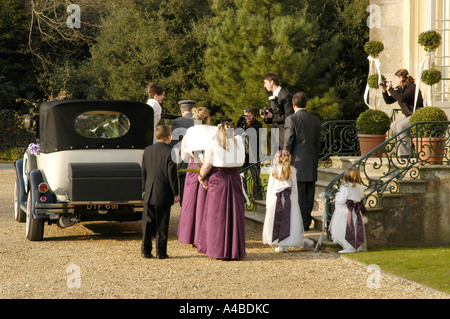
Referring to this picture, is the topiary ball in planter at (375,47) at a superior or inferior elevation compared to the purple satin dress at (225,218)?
superior

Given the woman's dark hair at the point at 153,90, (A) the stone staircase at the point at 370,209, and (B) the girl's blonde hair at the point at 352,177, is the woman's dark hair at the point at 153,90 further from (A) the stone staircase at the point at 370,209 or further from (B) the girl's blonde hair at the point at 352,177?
(B) the girl's blonde hair at the point at 352,177

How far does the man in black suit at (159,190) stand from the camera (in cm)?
826

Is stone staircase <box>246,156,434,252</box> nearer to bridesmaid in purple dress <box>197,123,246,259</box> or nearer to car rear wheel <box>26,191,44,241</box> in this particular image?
bridesmaid in purple dress <box>197,123,246,259</box>

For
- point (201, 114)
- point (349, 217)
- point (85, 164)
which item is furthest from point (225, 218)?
point (85, 164)

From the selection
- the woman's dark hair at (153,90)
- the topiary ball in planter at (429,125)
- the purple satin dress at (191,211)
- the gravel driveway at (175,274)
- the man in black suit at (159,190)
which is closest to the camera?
the gravel driveway at (175,274)

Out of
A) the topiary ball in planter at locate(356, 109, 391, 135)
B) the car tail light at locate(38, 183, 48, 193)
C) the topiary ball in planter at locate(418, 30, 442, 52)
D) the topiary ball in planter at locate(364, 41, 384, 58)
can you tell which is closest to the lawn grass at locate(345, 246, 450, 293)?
the topiary ball in planter at locate(356, 109, 391, 135)

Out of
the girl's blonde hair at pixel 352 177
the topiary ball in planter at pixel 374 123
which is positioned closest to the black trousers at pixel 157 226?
the girl's blonde hair at pixel 352 177

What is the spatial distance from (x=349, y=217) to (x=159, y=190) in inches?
100

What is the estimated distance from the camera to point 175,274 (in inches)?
297

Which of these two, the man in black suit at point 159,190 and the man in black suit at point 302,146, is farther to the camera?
the man in black suit at point 302,146

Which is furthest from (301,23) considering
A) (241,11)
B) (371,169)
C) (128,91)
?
(371,169)

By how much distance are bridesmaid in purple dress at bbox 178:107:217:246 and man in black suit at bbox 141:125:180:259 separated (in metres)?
0.48

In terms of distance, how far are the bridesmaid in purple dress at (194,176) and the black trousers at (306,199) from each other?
1577 millimetres

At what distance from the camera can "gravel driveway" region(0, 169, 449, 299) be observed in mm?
6684
